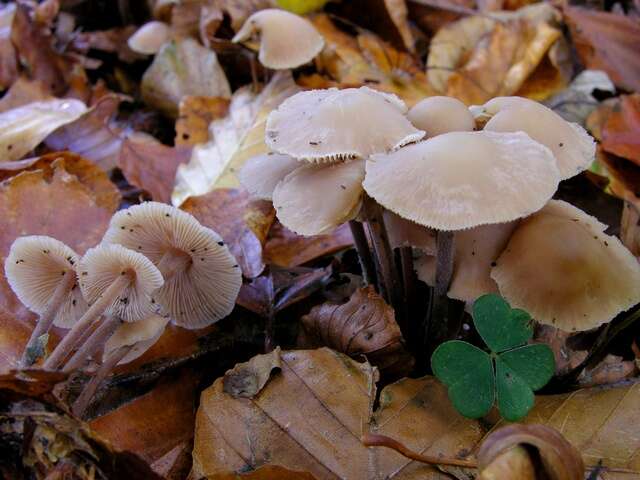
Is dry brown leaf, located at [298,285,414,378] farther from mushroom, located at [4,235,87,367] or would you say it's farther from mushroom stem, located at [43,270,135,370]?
mushroom, located at [4,235,87,367]

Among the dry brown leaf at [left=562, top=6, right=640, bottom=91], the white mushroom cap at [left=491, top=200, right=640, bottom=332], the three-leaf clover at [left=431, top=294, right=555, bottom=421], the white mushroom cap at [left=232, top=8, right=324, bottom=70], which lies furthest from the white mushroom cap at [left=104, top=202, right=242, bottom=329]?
the dry brown leaf at [left=562, top=6, right=640, bottom=91]

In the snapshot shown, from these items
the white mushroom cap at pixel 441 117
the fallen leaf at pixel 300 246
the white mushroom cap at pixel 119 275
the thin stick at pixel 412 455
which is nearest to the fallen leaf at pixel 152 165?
the fallen leaf at pixel 300 246

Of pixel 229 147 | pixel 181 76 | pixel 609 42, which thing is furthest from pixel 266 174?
pixel 609 42

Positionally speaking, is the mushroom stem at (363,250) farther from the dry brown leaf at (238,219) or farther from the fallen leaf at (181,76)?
the fallen leaf at (181,76)

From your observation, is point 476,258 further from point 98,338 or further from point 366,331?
point 98,338

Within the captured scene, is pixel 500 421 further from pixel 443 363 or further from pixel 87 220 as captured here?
pixel 87 220

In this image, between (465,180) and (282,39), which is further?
(282,39)

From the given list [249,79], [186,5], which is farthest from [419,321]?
[186,5]
